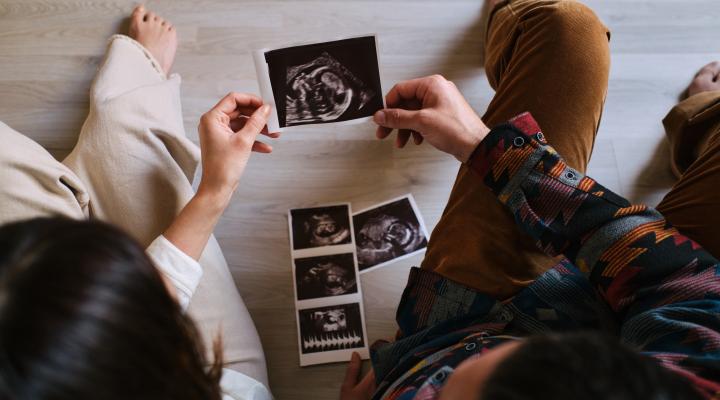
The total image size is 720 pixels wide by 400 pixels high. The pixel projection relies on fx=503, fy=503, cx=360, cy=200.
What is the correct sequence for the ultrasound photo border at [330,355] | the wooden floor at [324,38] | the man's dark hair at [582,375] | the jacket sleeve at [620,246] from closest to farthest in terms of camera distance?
the man's dark hair at [582,375], the jacket sleeve at [620,246], the ultrasound photo border at [330,355], the wooden floor at [324,38]

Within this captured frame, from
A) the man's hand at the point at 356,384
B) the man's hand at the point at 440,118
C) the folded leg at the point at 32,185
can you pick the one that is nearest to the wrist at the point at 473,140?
the man's hand at the point at 440,118

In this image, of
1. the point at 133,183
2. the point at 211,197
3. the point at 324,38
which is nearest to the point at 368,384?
the point at 211,197

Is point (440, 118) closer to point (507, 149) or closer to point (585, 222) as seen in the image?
point (507, 149)

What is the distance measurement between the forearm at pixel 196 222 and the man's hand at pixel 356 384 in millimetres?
428

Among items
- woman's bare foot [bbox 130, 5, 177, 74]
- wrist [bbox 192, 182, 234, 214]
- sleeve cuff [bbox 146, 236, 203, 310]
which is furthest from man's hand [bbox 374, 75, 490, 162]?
woman's bare foot [bbox 130, 5, 177, 74]

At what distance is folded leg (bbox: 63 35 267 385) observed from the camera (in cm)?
96

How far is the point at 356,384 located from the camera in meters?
1.09

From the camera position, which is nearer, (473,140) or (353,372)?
(473,140)

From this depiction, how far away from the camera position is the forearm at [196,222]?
841 millimetres

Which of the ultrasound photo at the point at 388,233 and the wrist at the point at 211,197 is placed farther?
the ultrasound photo at the point at 388,233

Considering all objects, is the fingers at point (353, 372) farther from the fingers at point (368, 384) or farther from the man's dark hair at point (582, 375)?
the man's dark hair at point (582, 375)

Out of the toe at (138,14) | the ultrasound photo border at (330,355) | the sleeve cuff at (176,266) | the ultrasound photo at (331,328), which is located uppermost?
the toe at (138,14)

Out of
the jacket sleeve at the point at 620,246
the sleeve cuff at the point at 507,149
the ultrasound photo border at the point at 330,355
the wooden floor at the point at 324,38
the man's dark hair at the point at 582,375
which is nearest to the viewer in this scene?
the man's dark hair at the point at 582,375

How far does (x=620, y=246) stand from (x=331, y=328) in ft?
2.16
